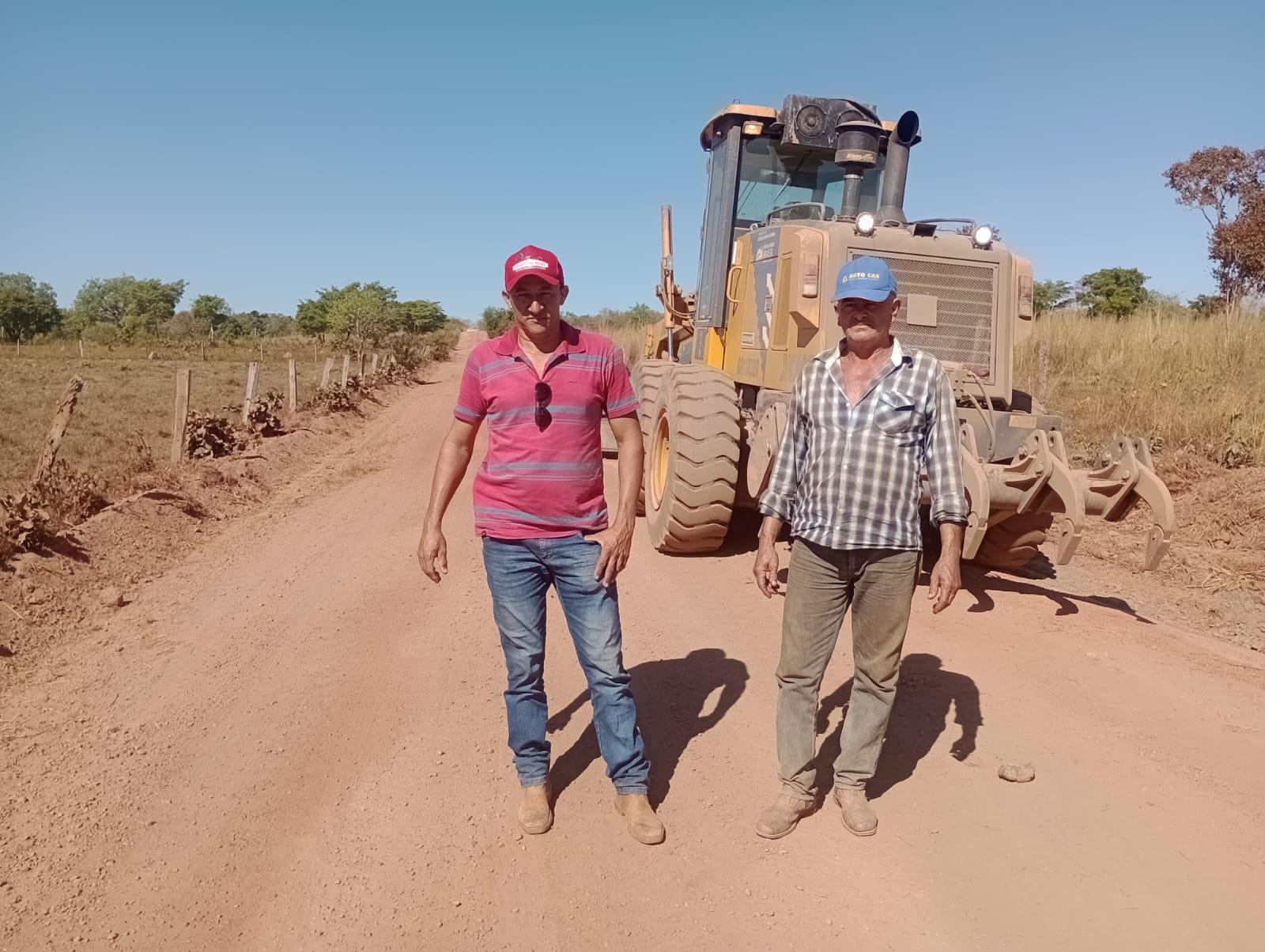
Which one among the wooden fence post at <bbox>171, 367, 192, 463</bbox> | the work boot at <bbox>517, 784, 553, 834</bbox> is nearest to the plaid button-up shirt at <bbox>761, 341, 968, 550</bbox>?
the work boot at <bbox>517, 784, 553, 834</bbox>

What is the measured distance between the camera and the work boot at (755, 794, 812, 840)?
299 cm

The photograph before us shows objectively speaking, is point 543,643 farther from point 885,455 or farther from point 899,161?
point 899,161

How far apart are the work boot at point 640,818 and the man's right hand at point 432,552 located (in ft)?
3.28

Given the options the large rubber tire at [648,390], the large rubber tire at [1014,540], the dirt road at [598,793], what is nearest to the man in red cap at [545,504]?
the dirt road at [598,793]

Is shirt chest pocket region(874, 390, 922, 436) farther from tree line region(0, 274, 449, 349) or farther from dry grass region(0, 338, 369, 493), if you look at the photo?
tree line region(0, 274, 449, 349)

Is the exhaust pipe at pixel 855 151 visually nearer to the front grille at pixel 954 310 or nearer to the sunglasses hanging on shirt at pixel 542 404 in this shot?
the front grille at pixel 954 310

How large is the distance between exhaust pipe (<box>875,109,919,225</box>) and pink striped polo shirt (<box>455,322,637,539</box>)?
14.4ft

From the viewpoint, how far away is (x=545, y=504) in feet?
9.64

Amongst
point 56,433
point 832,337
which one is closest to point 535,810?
point 832,337

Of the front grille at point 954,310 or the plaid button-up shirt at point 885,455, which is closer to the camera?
the plaid button-up shirt at point 885,455

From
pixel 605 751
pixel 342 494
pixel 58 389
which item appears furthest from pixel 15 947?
pixel 58 389

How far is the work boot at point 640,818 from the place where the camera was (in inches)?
115

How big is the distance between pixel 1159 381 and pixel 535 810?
34.3 feet

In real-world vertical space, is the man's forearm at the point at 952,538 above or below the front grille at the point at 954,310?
below
